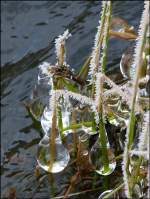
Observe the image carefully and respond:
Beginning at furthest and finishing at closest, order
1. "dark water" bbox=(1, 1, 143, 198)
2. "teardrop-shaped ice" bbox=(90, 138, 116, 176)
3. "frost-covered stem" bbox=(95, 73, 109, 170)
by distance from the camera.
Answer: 1. "dark water" bbox=(1, 1, 143, 198)
2. "teardrop-shaped ice" bbox=(90, 138, 116, 176)
3. "frost-covered stem" bbox=(95, 73, 109, 170)

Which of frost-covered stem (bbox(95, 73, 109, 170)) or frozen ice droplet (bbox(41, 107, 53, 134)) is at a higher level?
frost-covered stem (bbox(95, 73, 109, 170))

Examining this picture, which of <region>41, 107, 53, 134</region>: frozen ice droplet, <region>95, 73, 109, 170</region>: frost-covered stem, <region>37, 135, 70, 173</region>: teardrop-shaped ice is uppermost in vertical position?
<region>95, 73, 109, 170</region>: frost-covered stem

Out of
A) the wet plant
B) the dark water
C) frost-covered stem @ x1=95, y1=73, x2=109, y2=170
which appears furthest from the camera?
the dark water

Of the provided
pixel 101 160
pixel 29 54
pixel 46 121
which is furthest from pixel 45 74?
pixel 29 54

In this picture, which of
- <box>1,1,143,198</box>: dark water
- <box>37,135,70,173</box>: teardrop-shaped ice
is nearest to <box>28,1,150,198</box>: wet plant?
<box>37,135,70,173</box>: teardrop-shaped ice

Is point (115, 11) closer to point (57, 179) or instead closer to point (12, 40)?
point (12, 40)

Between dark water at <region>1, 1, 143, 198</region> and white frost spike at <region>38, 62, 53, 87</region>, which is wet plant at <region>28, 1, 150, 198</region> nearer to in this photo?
white frost spike at <region>38, 62, 53, 87</region>
